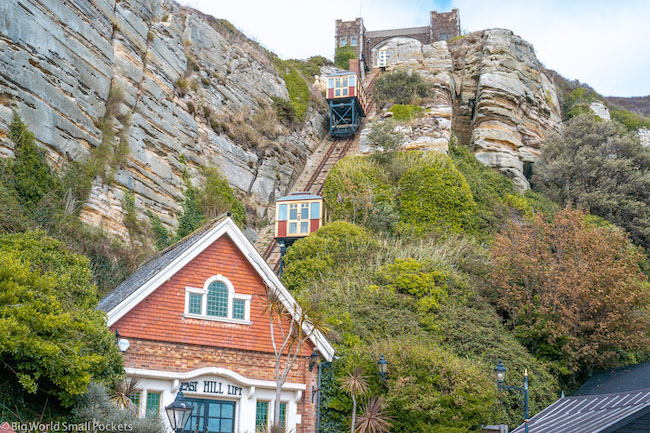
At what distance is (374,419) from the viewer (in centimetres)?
1639

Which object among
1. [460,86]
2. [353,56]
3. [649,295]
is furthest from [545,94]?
[649,295]

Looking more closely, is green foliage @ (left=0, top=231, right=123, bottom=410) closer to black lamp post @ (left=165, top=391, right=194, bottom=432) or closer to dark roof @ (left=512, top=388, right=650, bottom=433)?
black lamp post @ (left=165, top=391, right=194, bottom=432)

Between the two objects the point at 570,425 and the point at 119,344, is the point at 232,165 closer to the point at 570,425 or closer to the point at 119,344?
the point at 119,344

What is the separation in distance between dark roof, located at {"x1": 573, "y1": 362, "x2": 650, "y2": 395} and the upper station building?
60961 mm

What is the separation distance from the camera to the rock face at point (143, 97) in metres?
24.4

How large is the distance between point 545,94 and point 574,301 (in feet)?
115

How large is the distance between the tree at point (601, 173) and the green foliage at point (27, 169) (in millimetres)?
26904

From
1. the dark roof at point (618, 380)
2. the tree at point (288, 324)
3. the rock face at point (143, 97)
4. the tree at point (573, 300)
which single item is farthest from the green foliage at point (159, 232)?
the dark roof at point (618, 380)

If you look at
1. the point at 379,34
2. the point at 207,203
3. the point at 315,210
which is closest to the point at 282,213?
the point at 315,210

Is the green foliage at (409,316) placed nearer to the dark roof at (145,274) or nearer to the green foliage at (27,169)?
the dark roof at (145,274)

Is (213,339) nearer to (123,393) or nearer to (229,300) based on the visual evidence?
(229,300)

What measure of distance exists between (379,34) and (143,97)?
5530 centimetres

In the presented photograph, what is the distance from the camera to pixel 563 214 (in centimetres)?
2519

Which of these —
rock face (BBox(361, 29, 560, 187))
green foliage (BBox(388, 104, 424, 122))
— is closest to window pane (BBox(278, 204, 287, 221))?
rock face (BBox(361, 29, 560, 187))
